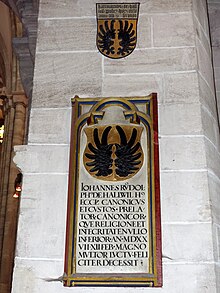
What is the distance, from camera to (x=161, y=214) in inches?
84.6

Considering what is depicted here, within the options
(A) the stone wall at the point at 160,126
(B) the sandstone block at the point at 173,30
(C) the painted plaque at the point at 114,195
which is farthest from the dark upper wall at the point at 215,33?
(C) the painted plaque at the point at 114,195

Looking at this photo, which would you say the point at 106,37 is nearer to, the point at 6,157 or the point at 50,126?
the point at 50,126

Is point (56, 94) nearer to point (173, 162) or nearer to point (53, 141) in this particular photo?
point (53, 141)

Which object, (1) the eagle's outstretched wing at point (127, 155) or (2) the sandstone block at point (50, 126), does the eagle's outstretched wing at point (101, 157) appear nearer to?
(1) the eagle's outstretched wing at point (127, 155)

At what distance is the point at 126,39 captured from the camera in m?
2.52

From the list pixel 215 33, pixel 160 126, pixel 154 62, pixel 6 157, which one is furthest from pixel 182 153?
pixel 6 157

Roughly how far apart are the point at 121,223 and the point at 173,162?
0.42 m

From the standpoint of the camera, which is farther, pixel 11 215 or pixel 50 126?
pixel 11 215

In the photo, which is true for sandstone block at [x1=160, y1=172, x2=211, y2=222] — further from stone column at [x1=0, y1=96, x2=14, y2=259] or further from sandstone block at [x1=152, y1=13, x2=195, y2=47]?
stone column at [x1=0, y1=96, x2=14, y2=259]

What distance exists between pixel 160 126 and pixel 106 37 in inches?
24.6

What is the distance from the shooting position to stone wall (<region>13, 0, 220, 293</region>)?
2.08 m

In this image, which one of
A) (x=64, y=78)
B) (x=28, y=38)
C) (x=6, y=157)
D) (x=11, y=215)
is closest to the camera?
(x=64, y=78)

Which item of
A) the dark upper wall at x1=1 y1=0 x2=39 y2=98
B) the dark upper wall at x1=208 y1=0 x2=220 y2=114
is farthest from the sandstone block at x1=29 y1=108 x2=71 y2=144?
the dark upper wall at x1=208 y1=0 x2=220 y2=114

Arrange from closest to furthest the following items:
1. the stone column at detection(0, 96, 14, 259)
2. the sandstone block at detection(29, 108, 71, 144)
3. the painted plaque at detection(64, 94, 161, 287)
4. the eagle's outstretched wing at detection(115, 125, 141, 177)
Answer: the painted plaque at detection(64, 94, 161, 287), the eagle's outstretched wing at detection(115, 125, 141, 177), the sandstone block at detection(29, 108, 71, 144), the stone column at detection(0, 96, 14, 259)
